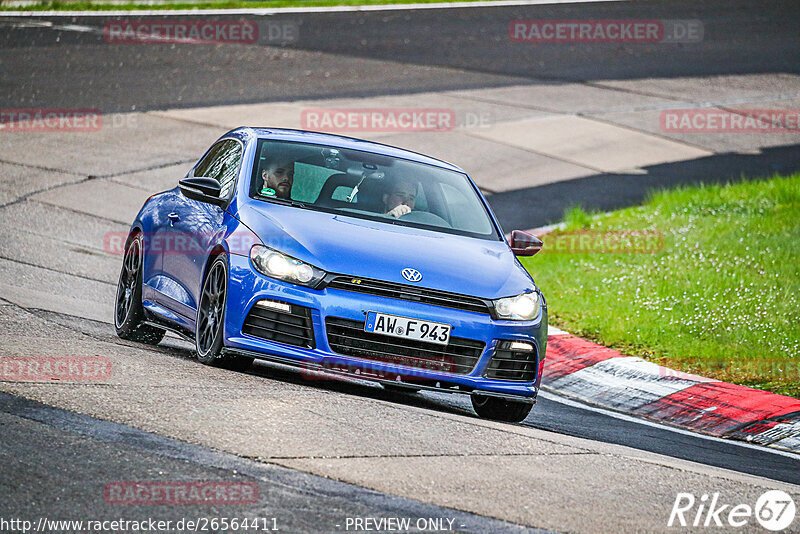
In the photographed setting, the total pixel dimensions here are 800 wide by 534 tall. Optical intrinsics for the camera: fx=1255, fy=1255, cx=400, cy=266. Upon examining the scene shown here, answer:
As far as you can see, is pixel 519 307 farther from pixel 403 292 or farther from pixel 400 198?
pixel 400 198

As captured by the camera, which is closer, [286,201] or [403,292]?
[403,292]

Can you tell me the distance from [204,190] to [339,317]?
1640 millimetres

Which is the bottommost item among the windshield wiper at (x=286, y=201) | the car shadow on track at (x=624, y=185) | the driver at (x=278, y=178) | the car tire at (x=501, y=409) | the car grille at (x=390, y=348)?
the car shadow on track at (x=624, y=185)

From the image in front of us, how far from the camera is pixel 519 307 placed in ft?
25.2

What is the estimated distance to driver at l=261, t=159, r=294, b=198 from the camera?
831 centimetres

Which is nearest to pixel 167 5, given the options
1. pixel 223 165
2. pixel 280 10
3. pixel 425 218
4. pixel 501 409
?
pixel 280 10

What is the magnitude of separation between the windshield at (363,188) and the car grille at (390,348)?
1198mm

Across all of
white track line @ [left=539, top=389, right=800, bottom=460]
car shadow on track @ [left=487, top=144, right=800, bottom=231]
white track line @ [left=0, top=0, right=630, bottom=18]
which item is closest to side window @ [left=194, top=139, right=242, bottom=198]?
white track line @ [left=539, top=389, right=800, bottom=460]

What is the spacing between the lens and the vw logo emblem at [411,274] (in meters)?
7.38

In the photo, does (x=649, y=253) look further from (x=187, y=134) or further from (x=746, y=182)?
(x=187, y=134)

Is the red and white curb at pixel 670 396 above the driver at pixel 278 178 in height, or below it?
below

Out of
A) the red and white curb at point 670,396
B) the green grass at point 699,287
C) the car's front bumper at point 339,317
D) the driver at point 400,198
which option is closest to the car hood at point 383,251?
the car's front bumper at point 339,317

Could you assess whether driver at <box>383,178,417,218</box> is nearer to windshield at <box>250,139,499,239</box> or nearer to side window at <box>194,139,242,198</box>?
windshield at <box>250,139,499,239</box>

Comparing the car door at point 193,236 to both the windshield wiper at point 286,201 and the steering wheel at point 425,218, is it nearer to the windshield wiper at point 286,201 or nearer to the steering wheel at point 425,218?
the windshield wiper at point 286,201
